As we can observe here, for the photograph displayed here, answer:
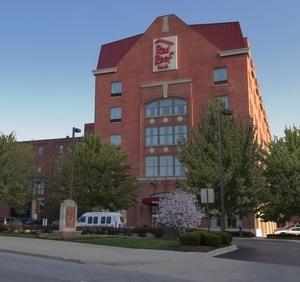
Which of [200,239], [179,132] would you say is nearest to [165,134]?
[179,132]

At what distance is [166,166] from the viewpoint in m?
57.2

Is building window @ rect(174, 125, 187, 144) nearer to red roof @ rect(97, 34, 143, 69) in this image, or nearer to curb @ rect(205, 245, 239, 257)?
red roof @ rect(97, 34, 143, 69)

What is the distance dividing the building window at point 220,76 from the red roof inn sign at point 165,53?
17.5 ft

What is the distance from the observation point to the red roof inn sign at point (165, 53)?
59312mm

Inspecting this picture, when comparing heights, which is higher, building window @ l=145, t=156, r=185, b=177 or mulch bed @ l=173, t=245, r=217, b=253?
building window @ l=145, t=156, r=185, b=177

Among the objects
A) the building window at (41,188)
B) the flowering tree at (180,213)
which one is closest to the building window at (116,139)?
the flowering tree at (180,213)

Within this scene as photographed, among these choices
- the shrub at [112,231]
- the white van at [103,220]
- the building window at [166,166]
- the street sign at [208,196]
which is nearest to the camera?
the street sign at [208,196]

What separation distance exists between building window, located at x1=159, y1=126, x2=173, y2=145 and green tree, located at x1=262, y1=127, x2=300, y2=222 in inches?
609

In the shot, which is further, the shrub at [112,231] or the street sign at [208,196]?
the shrub at [112,231]

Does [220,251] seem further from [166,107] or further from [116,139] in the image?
[116,139]

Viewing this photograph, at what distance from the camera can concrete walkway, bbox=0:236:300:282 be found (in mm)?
14344

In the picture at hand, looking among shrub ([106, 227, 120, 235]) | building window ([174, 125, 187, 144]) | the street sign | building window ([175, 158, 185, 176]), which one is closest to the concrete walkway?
the street sign

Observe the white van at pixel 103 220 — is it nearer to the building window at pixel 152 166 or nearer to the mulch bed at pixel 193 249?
the building window at pixel 152 166

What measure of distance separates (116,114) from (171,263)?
1800 inches
